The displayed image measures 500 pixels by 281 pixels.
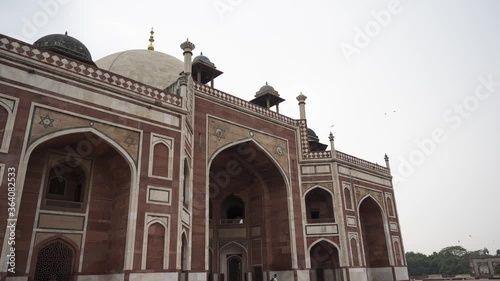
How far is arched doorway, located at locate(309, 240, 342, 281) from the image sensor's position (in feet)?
57.3

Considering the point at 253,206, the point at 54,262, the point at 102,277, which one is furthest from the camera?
the point at 253,206

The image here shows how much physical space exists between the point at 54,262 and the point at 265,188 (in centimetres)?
1024

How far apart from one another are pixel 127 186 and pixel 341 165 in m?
11.8

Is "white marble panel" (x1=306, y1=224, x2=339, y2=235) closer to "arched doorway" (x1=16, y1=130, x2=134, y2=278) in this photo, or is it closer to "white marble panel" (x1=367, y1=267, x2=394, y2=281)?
"white marble panel" (x1=367, y1=267, x2=394, y2=281)

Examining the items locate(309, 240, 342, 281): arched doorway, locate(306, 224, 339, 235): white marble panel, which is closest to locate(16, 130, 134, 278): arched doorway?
locate(306, 224, 339, 235): white marble panel

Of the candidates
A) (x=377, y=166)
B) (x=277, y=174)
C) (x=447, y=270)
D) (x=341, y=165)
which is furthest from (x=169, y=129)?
→ (x=447, y=270)

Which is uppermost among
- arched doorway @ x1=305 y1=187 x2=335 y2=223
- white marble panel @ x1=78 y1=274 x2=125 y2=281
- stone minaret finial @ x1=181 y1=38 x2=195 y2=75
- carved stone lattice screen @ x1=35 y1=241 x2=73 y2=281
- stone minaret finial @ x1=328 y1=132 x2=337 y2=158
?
stone minaret finial @ x1=181 y1=38 x2=195 y2=75

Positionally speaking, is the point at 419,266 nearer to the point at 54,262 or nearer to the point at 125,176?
the point at 125,176

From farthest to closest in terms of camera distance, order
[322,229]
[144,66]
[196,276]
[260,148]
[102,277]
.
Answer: [144,66], [322,229], [260,148], [196,276], [102,277]

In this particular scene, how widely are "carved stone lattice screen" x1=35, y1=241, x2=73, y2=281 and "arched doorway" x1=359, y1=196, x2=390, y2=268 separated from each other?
15.4 m

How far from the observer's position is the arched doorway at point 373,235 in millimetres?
20562

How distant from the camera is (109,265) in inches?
405

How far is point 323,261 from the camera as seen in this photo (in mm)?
17953

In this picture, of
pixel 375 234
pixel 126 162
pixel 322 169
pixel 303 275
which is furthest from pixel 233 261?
pixel 126 162
